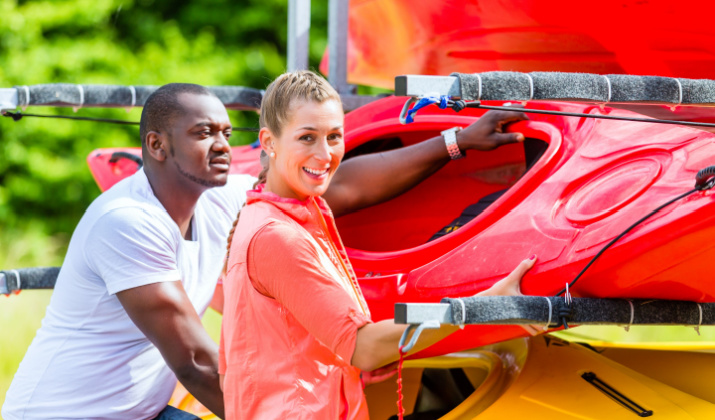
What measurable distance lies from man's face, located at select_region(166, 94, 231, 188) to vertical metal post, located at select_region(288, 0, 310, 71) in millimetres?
949

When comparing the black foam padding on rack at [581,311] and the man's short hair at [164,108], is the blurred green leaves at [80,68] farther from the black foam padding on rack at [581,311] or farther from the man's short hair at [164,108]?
the black foam padding on rack at [581,311]

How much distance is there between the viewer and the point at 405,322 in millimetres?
1574

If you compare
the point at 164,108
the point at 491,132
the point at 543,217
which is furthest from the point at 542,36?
the point at 164,108

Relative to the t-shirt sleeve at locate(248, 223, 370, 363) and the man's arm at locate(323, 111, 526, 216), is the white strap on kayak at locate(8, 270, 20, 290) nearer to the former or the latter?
the man's arm at locate(323, 111, 526, 216)

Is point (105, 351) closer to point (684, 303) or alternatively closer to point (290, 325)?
point (290, 325)

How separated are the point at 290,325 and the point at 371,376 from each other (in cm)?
60

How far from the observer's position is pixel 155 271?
7.86ft

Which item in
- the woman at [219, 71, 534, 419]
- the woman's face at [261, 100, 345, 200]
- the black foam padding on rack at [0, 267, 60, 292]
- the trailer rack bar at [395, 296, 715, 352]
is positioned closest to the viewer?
the trailer rack bar at [395, 296, 715, 352]

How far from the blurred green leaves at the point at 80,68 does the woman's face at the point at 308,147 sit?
6980mm

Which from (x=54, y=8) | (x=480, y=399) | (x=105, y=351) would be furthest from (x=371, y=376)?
(x=54, y=8)

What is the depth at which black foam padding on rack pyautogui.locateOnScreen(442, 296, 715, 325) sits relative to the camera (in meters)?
1.67

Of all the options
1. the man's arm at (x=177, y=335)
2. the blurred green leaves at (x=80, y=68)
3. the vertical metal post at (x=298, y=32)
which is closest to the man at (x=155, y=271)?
the man's arm at (x=177, y=335)

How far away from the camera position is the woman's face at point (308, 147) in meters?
1.86

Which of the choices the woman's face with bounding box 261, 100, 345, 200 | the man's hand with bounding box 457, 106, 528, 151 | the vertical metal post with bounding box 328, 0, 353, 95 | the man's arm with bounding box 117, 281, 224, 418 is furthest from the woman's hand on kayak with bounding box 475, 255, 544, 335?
the vertical metal post with bounding box 328, 0, 353, 95
